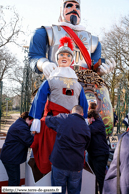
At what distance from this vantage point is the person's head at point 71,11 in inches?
153

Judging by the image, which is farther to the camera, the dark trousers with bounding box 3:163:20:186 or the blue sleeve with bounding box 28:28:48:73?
the blue sleeve with bounding box 28:28:48:73

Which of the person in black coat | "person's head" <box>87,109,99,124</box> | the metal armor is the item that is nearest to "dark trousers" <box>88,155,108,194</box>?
the person in black coat

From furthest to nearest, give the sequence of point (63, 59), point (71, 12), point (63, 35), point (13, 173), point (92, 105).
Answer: point (71, 12), point (63, 35), point (92, 105), point (63, 59), point (13, 173)

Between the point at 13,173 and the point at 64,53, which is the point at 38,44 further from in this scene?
the point at 13,173

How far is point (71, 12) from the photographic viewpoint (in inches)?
153

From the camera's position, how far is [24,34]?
11.9 m

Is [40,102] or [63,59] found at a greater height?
[63,59]

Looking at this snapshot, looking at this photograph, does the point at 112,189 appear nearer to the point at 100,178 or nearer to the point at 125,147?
the point at 125,147

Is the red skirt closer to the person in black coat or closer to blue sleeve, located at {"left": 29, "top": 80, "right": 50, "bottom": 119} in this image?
blue sleeve, located at {"left": 29, "top": 80, "right": 50, "bottom": 119}

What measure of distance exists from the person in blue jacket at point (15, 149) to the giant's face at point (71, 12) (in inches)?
97.8

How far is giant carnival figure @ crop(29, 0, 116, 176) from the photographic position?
339 cm

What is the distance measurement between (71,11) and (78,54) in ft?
3.09

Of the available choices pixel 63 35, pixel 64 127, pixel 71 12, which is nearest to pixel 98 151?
pixel 64 127

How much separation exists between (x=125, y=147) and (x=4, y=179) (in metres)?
2.15
